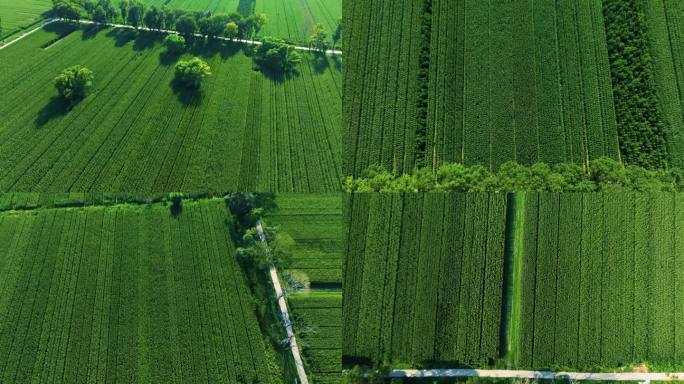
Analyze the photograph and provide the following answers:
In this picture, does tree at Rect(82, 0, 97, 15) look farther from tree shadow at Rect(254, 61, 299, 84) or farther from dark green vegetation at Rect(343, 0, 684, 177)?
dark green vegetation at Rect(343, 0, 684, 177)

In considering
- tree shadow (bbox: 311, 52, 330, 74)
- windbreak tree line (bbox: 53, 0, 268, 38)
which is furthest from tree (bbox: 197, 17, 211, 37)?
tree shadow (bbox: 311, 52, 330, 74)

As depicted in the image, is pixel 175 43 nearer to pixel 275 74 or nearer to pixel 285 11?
pixel 275 74

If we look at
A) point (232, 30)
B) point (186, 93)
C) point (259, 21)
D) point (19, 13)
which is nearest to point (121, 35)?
point (19, 13)

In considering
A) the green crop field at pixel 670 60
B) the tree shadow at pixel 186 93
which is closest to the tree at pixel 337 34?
the tree shadow at pixel 186 93

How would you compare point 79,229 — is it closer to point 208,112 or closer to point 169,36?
point 208,112

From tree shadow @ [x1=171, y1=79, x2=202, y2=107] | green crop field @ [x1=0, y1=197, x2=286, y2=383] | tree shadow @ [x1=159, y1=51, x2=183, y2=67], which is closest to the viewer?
green crop field @ [x1=0, y1=197, x2=286, y2=383]

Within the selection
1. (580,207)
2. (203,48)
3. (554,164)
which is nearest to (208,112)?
(203,48)
